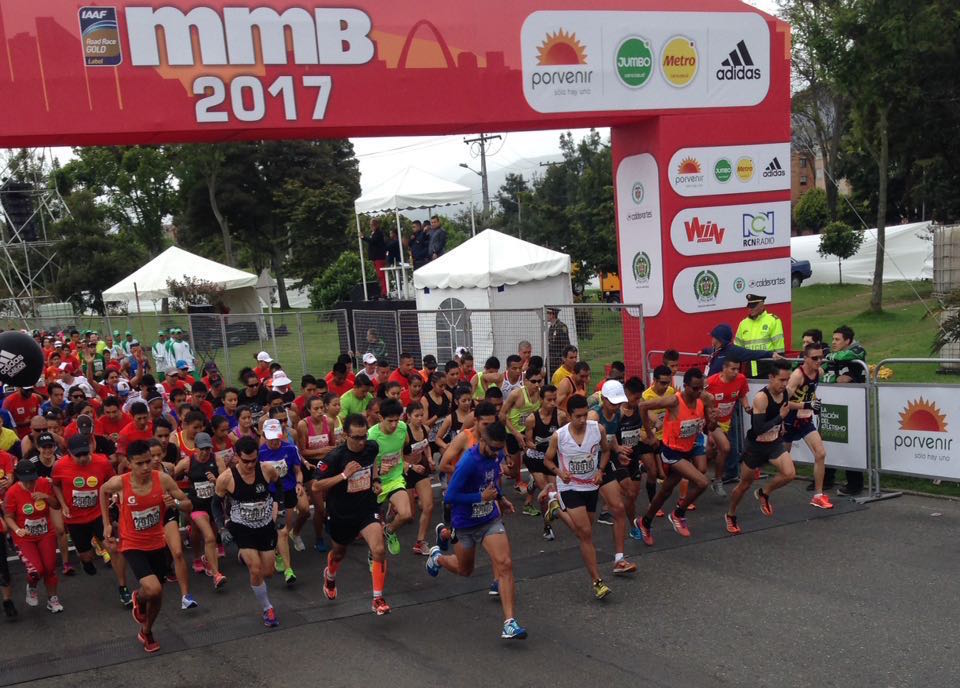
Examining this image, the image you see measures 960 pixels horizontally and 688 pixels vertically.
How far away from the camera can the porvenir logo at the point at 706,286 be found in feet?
47.4

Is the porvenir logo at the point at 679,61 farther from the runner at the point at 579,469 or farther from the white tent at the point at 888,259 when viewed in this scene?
the white tent at the point at 888,259

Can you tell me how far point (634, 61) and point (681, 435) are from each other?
6824mm

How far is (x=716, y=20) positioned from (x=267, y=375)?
9.08m

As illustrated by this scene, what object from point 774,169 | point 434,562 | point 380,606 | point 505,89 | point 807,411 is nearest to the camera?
point 380,606

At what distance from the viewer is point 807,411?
1021 cm

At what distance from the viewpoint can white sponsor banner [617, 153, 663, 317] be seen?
14.3 m

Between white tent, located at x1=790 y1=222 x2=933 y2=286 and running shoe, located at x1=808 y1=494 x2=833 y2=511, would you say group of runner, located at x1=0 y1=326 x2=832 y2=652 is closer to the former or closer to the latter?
running shoe, located at x1=808 y1=494 x2=833 y2=511

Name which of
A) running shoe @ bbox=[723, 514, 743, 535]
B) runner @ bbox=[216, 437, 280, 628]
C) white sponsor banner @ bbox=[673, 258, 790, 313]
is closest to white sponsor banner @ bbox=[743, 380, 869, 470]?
running shoe @ bbox=[723, 514, 743, 535]

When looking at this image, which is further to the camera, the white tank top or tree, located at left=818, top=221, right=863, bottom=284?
tree, located at left=818, top=221, right=863, bottom=284

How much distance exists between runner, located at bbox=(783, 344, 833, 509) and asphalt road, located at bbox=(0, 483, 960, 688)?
699mm

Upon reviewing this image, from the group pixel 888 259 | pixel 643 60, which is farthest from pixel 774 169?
pixel 888 259

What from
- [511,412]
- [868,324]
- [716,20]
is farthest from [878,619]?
[868,324]

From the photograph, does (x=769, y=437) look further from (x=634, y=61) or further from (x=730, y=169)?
(x=634, y=61)

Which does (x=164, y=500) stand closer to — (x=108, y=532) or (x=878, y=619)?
(x=108, y=532)
